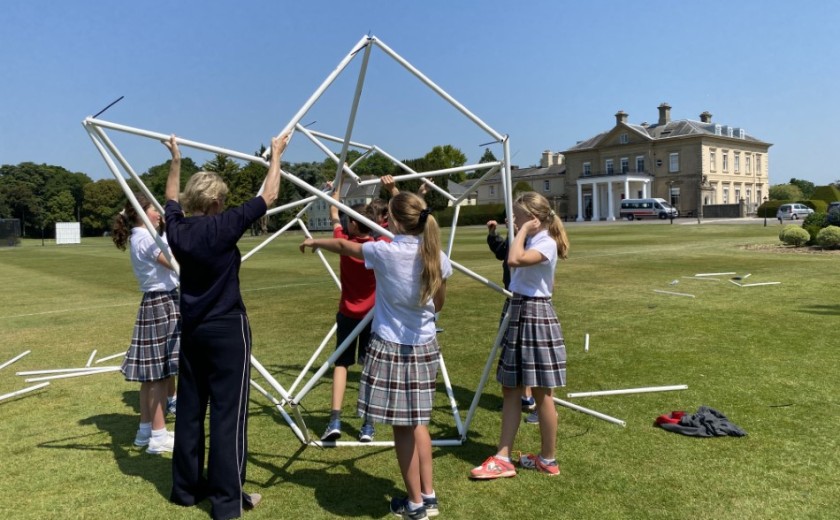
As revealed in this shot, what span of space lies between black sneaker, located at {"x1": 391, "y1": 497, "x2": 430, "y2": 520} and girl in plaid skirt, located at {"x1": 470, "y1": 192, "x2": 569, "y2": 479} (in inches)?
28.5

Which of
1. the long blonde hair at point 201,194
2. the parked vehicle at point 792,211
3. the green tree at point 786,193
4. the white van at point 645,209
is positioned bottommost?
the long blonde hair at point 201,194

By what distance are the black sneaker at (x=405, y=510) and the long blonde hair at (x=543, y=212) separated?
2387 millimetres

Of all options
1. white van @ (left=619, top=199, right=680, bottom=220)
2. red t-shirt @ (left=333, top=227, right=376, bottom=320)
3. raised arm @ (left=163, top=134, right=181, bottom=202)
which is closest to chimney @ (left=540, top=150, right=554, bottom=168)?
white van @ (left=619, top=199, right=680, bottom=220)

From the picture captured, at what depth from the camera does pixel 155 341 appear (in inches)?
219

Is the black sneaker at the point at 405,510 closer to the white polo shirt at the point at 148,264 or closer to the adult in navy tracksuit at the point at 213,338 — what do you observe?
the adult in navy tracksuit at the point at 213,338

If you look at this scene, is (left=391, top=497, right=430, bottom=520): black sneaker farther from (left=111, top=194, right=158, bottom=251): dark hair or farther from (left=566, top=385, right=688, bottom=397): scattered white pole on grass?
(left=111, top=194, right=158, bottom=251): dark hair

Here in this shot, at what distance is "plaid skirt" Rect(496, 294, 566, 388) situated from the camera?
479 centimetres

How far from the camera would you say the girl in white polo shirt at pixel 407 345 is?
13.2 ft

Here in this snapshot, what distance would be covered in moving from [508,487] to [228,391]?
2230mm

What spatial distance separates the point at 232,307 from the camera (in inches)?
167

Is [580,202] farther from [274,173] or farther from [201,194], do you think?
[201,194]

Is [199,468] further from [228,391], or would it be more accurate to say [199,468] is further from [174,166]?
[174,166]

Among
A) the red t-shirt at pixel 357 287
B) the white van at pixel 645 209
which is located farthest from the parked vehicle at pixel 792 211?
the red t-shirt at pixel 357 287

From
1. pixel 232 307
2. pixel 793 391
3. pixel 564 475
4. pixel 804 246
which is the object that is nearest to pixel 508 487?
pixel 564 475
